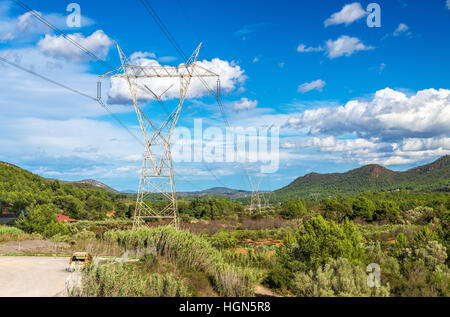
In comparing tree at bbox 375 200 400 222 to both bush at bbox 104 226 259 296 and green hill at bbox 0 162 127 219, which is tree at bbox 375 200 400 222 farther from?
green hill at bbox 0 162 127 219

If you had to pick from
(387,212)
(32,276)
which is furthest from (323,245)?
(387,212)

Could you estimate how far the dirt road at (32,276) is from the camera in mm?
13406

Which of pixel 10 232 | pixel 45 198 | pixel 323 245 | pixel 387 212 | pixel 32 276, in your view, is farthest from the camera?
pixel 45 198

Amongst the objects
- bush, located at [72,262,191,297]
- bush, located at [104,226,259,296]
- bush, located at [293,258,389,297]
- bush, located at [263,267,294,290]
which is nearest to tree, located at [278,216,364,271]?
bush, located at [263,267,294,290]

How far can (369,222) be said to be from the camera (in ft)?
206

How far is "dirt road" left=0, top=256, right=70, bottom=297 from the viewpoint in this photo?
1341cm

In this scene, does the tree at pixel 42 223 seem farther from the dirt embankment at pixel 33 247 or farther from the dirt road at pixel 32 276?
the dirt road at pixel 32 276

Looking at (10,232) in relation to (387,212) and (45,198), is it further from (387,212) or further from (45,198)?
(387,212)

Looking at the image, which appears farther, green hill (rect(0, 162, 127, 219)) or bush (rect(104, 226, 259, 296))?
green hill (rect(0, 162, 127, 219))

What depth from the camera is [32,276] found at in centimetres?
1644

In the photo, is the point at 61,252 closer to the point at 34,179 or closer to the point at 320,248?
the point at 320,248
